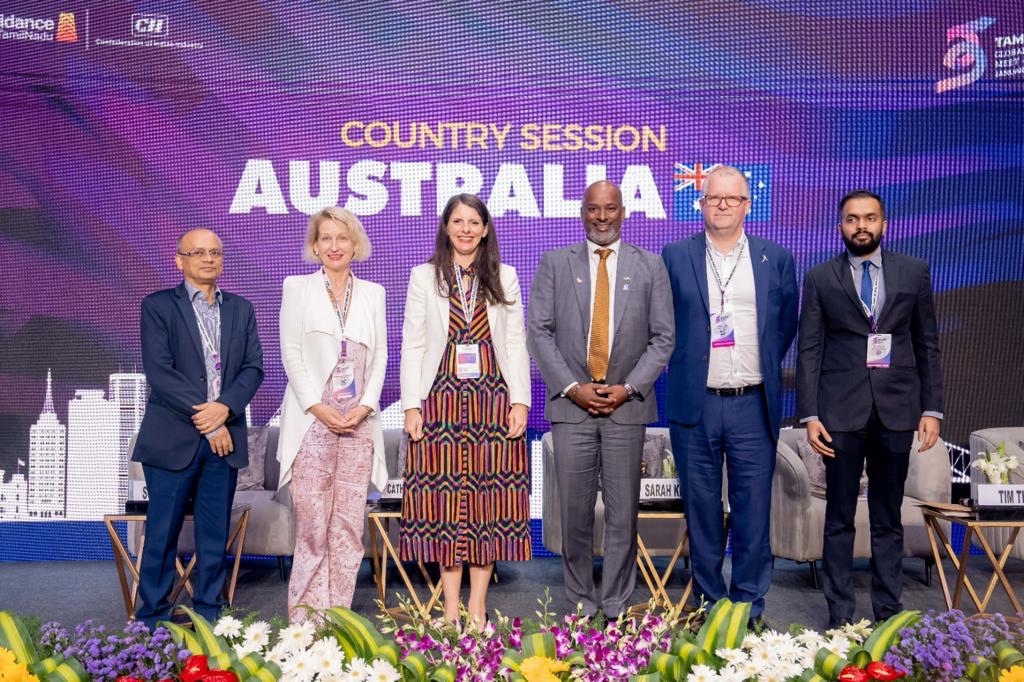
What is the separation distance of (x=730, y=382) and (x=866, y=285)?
0.65 m

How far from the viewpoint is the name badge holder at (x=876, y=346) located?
337cm

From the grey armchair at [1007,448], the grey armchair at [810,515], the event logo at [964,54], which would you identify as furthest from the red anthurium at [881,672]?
the event logo at [964,54]

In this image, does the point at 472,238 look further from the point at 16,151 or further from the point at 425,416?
the point at 16,151

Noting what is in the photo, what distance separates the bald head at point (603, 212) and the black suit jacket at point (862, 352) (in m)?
0.80

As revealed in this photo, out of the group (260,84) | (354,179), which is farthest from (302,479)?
(260,84)

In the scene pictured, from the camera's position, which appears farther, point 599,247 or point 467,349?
point 599,247

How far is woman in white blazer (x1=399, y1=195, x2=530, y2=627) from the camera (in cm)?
322

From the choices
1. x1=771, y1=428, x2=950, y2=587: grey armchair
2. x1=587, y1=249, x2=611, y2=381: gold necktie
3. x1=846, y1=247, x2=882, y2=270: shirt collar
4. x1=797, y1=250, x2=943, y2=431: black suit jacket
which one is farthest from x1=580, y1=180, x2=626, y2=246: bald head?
x1=771, y1=428, x2=950, y2=587: grey armchair

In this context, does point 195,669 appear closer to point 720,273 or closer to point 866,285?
point 720,273

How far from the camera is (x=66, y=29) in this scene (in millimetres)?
5320

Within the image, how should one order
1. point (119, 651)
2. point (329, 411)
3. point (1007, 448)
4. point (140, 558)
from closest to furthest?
point (119, 651)
point (329, 411)
point (140, 558)
point (1007, 448)

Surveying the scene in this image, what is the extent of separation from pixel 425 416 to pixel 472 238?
67 centimetres

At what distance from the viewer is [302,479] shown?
128 inches

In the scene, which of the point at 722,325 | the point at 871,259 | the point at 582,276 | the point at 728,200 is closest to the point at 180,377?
the point at 582,276
